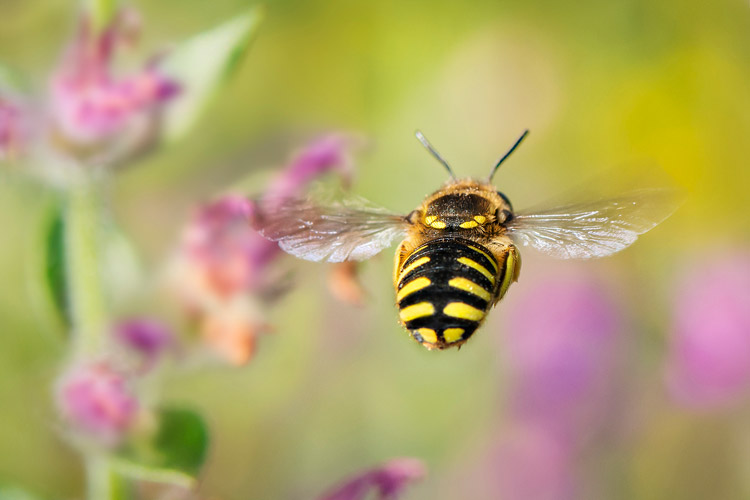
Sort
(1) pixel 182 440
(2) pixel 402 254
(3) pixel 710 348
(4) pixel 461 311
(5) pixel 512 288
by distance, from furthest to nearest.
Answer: (5) pixel 512 288
(3) pixel 710 348
(2) pixel 402 254
(1) pixel 182 440
(4) pixel 461 311

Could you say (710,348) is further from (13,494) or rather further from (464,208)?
(13,494)

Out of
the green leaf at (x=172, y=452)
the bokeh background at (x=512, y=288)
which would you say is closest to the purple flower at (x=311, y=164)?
the green leaf at (x=172, y=452)

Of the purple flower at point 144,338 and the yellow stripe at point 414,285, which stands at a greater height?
the purple flower at point 144,338

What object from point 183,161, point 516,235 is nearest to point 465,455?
point 516,235

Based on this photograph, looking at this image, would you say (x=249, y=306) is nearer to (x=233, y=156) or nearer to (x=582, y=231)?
(x=582, y=231)

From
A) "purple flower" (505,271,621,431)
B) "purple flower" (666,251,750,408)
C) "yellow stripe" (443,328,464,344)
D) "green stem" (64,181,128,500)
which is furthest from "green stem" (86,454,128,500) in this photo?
"purple flower" (666,251,750,408)

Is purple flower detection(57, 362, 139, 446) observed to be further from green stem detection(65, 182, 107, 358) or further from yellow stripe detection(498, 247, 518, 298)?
yellow stripe detection(498, 247, 518, 298)

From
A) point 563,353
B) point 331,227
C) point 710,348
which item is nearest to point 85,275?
point 331,227

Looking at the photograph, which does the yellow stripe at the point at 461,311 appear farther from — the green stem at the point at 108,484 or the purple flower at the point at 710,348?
the purple flower at the point at 710,348
